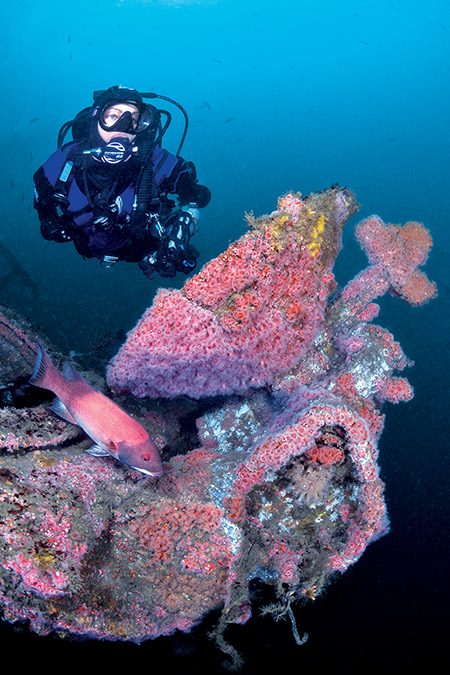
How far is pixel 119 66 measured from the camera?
13125cm

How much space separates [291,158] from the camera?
88.6m

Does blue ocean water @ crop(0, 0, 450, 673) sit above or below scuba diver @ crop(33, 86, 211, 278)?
below

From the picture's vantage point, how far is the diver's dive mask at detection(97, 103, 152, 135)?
510cm

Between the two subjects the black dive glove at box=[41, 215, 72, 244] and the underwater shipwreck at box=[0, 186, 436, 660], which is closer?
the underwater shipwreck at box=[0, 186, 436, 660]

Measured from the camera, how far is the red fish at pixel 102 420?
2348 mm

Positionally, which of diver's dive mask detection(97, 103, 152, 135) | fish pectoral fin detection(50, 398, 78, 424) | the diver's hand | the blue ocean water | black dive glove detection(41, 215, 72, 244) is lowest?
the blue ocean water

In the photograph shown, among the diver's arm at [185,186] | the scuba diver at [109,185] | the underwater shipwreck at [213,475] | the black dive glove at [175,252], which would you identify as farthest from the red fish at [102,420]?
the diver's arm at [185,186]

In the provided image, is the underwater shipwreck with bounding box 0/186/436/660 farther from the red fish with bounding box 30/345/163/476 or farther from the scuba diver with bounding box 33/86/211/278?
the scuba diver with bounding box 33/86/211/278

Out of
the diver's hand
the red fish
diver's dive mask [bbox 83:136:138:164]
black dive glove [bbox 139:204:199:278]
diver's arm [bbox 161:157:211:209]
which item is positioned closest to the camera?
the red fish

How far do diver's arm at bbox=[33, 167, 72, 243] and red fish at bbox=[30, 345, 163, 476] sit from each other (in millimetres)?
3375

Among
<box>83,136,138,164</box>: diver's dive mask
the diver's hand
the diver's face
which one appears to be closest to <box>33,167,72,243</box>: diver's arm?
the diver's hand

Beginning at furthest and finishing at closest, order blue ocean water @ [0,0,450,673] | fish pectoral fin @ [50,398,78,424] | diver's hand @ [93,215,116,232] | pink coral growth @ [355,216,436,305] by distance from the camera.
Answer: blue ocean water @ [0,0,450,673], diver's hand @ [93,215,116,232], pink coral growth @ [355,216,436,305], fish pectoral fin @ [50,398,78,424]

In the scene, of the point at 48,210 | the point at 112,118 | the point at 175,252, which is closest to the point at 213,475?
the point at 175,252

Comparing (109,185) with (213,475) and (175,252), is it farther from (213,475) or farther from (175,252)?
(213,475)
